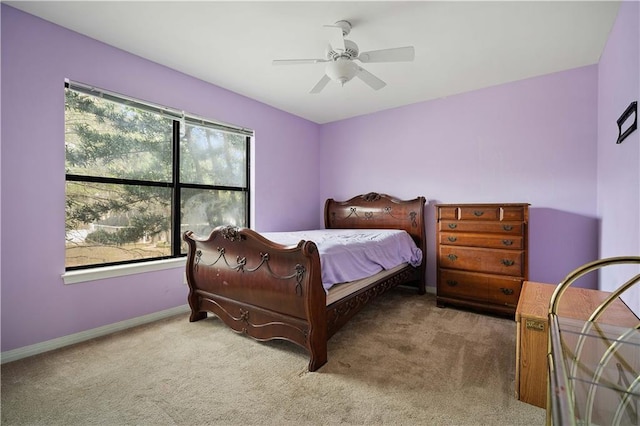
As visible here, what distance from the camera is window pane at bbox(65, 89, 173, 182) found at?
2.43 m

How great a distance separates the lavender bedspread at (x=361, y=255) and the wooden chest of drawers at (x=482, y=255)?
A: 0.40m

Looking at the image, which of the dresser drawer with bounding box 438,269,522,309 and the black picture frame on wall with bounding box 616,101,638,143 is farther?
the dresser drawer with bounding box 438,269,522,309

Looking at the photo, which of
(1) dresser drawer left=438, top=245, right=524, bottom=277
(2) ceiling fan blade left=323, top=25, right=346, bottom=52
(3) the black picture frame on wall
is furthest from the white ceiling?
(1) dresser drawer left=438, top=245, right=524, bottom=277

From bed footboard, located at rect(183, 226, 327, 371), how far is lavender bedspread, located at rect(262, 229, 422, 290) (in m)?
0.20

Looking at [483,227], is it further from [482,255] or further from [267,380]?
[267,380]

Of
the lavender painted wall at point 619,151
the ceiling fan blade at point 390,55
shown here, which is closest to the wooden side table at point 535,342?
the lavender painted wall at point 619,151

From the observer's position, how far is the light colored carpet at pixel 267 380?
150 centimetres

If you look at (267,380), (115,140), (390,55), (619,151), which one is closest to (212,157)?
(115,140)

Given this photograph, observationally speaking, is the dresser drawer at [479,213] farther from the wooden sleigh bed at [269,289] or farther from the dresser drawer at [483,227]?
the wooden sleigh bed at [269,289]

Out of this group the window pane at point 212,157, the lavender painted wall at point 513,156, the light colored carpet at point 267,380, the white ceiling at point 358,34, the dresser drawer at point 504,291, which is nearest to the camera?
the light colored carpet at point 267,380

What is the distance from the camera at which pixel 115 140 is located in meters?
2.66

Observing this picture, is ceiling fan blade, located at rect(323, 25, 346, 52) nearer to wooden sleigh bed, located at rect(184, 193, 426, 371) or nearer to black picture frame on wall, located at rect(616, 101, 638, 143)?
wooden sleigh bed, located at rect(184, 193, 426, 371)

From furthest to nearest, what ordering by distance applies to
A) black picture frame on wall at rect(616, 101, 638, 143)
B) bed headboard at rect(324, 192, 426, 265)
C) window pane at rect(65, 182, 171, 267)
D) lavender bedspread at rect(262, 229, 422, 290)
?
bed headboard at rect(324, 192, 426, 265)
window pane at rect(65, 182, 171, 267)
lavender bedspread at rect(262, 229, 422, 290)
black picture frame on wall at rect(616, 101, 638, 143)

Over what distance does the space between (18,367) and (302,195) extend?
346 centimetres
